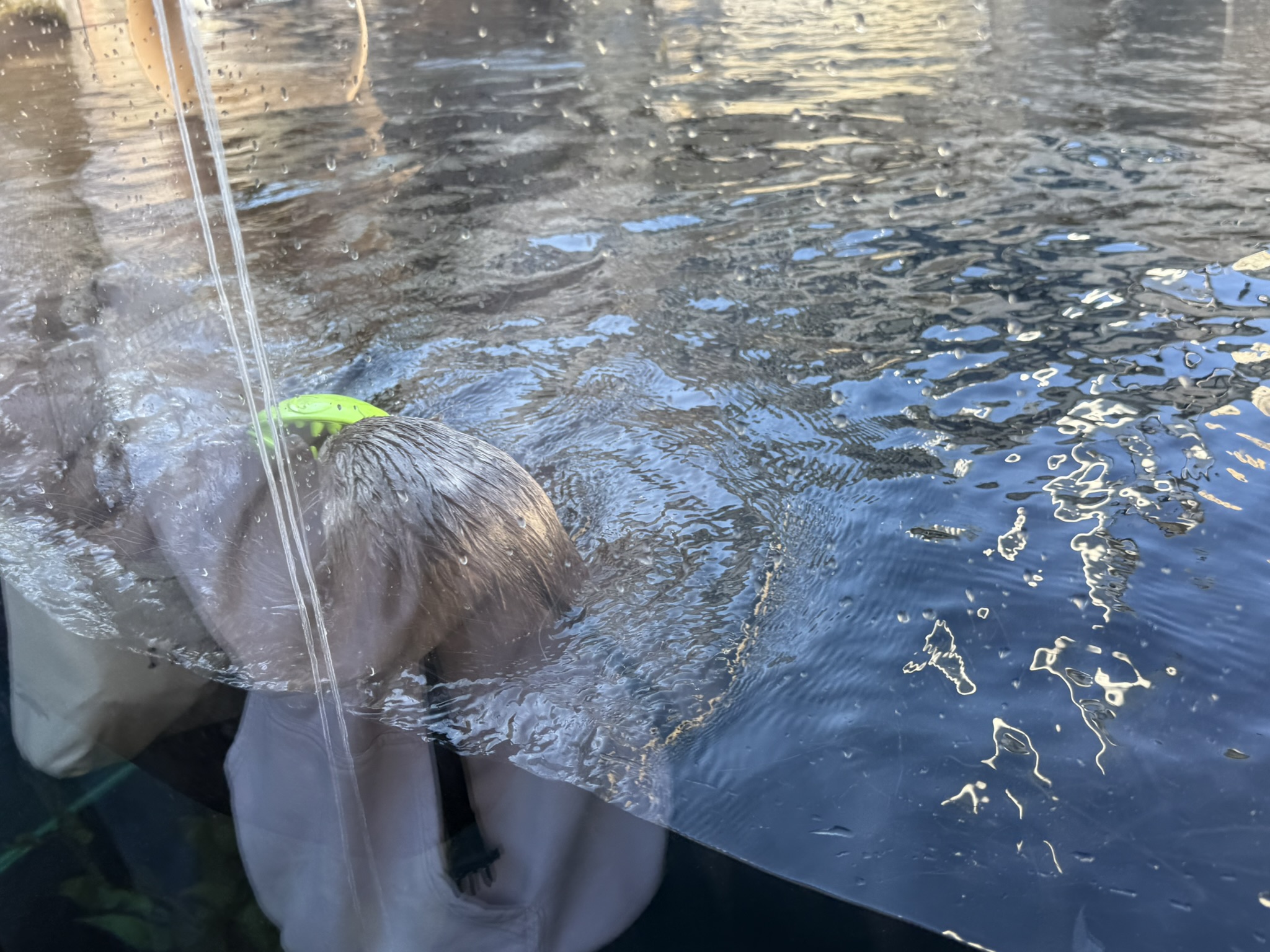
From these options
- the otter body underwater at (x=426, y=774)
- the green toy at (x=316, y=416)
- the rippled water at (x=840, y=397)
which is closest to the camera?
the otter body underwater at (x=426, y=774)

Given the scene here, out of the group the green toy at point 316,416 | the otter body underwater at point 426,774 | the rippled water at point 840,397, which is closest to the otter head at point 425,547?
the otter body underwater at point 426,774

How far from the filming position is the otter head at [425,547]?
175cm

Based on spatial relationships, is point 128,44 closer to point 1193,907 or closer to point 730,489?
point 730,489

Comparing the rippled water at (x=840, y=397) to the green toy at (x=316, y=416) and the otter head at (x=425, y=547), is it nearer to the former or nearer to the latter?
the otter head at (x=425, y=547)

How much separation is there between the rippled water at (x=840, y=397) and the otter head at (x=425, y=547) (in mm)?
129

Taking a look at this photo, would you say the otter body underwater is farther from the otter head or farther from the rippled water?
the rippled water

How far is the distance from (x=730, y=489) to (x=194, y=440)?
5.50 feet

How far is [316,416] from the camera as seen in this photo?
230 centimetres

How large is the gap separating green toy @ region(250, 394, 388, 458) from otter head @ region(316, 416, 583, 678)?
1.23ft

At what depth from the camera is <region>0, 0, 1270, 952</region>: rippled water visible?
1748 mm

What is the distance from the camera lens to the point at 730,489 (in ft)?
9.64

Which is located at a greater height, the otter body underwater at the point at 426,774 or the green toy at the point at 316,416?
the green toy at the point at 316,416

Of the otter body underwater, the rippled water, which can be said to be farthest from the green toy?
the rippled water

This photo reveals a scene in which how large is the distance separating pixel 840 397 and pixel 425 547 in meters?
1.96
